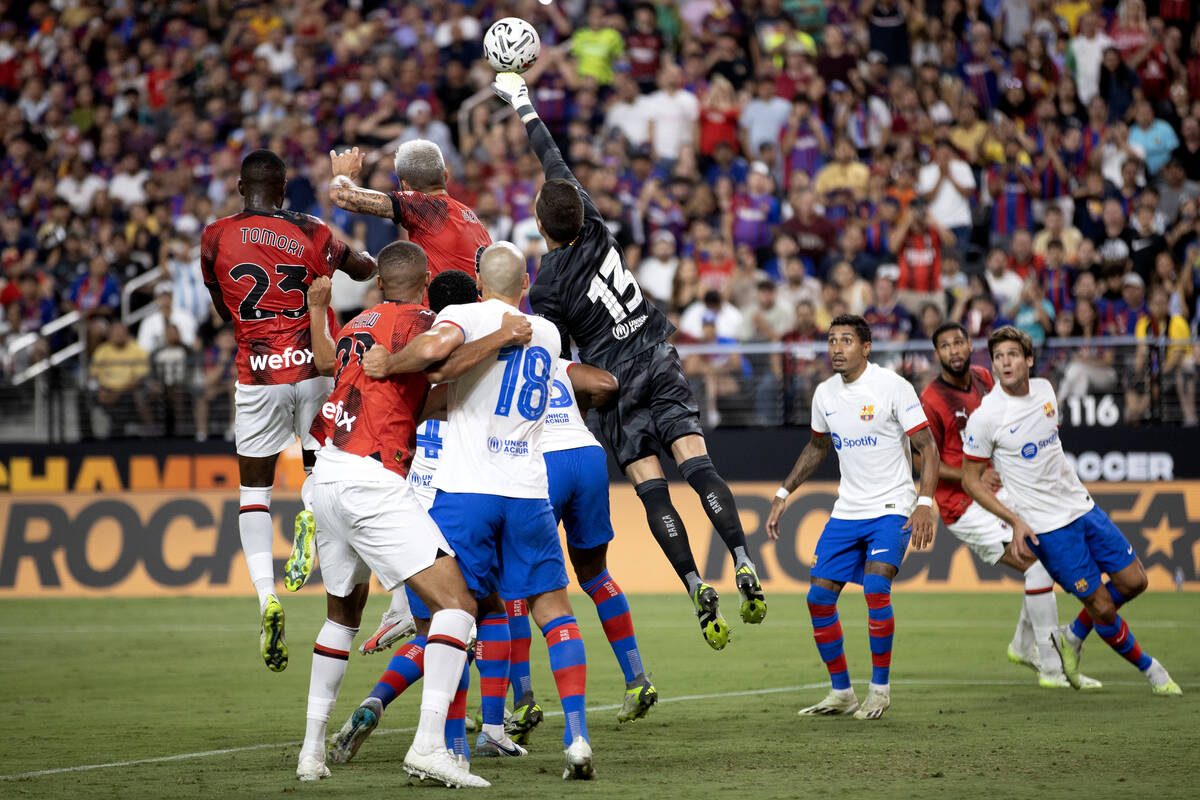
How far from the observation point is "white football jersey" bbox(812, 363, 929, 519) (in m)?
9.49

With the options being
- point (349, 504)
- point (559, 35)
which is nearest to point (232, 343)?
point (559, 35)

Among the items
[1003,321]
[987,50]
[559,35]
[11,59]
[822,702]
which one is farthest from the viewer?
[11,59]

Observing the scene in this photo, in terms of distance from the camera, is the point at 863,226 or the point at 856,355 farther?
the point at 863,226

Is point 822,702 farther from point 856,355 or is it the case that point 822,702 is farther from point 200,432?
point 200,432

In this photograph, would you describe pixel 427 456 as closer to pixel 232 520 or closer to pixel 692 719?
pixel 692 719

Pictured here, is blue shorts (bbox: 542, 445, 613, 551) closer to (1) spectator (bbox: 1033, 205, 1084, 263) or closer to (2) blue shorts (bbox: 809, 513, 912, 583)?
(2) blue shorts (bbox: 809, 513, 912, 583)

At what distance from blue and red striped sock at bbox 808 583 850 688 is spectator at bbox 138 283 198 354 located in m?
11.9

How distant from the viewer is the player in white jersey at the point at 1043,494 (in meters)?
10.2

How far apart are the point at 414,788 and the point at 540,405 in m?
1.82

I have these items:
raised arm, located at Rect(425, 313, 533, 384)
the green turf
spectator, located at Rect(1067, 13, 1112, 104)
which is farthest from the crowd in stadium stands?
raised arm, located at Rect(425, 313, 533, 384)

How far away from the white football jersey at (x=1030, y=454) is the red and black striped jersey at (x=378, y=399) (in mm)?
4583

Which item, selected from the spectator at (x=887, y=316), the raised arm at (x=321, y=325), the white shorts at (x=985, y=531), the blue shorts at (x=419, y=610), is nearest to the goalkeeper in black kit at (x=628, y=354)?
the raised arm at (x=321, y=325)

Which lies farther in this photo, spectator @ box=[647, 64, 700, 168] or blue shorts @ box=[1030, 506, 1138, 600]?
spectator @ box=[647, 64, 700, 168]

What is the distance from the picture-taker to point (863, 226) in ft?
64.1
